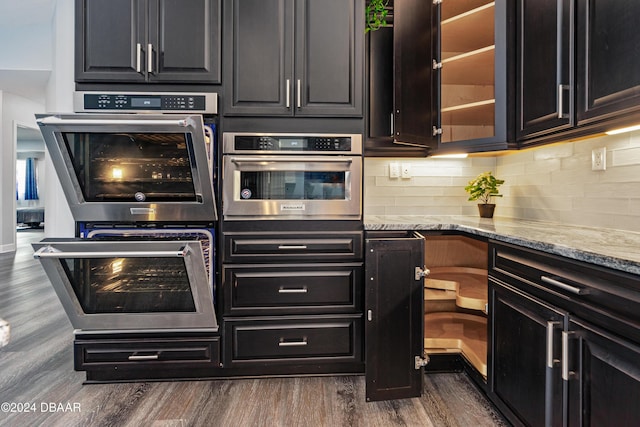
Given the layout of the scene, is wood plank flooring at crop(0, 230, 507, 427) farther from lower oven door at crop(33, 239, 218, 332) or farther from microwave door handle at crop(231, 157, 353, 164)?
microwave door handle at crop(231, 157, 353, 164)

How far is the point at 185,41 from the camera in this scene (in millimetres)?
1859

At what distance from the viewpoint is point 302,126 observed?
76.0 inches

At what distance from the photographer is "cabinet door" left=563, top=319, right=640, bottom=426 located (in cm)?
89

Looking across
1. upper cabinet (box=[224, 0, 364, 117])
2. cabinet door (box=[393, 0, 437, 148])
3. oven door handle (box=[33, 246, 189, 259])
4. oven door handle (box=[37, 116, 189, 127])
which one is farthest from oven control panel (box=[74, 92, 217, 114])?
cabinet door (box=[393, 0, 437, 148])

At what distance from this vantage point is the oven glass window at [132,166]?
5.67ft

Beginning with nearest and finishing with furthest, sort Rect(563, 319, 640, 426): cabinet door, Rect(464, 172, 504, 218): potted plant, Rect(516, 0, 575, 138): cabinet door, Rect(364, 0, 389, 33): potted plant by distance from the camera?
Rect(563, 319, 640, 426): cabinet door
Rect(516, 0, 575, 138): cabinet door
Rect(364, 0, 389, 33): potted plant
Rect(464, 172, 504, 218): potted plant

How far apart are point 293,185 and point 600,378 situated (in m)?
1.46

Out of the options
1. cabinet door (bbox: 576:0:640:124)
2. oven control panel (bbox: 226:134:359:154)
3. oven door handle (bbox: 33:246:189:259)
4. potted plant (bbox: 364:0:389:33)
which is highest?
potted plant (bbox: 364:0:389:33)

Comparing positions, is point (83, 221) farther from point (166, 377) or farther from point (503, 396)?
point (503, 396)

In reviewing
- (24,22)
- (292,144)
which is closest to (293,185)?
(292,144)

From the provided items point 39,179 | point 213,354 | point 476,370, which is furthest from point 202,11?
point 39,179

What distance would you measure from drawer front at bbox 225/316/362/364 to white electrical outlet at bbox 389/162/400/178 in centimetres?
105

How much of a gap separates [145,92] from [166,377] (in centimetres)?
156

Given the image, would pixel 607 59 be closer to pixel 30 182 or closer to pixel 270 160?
pixel 270 160
